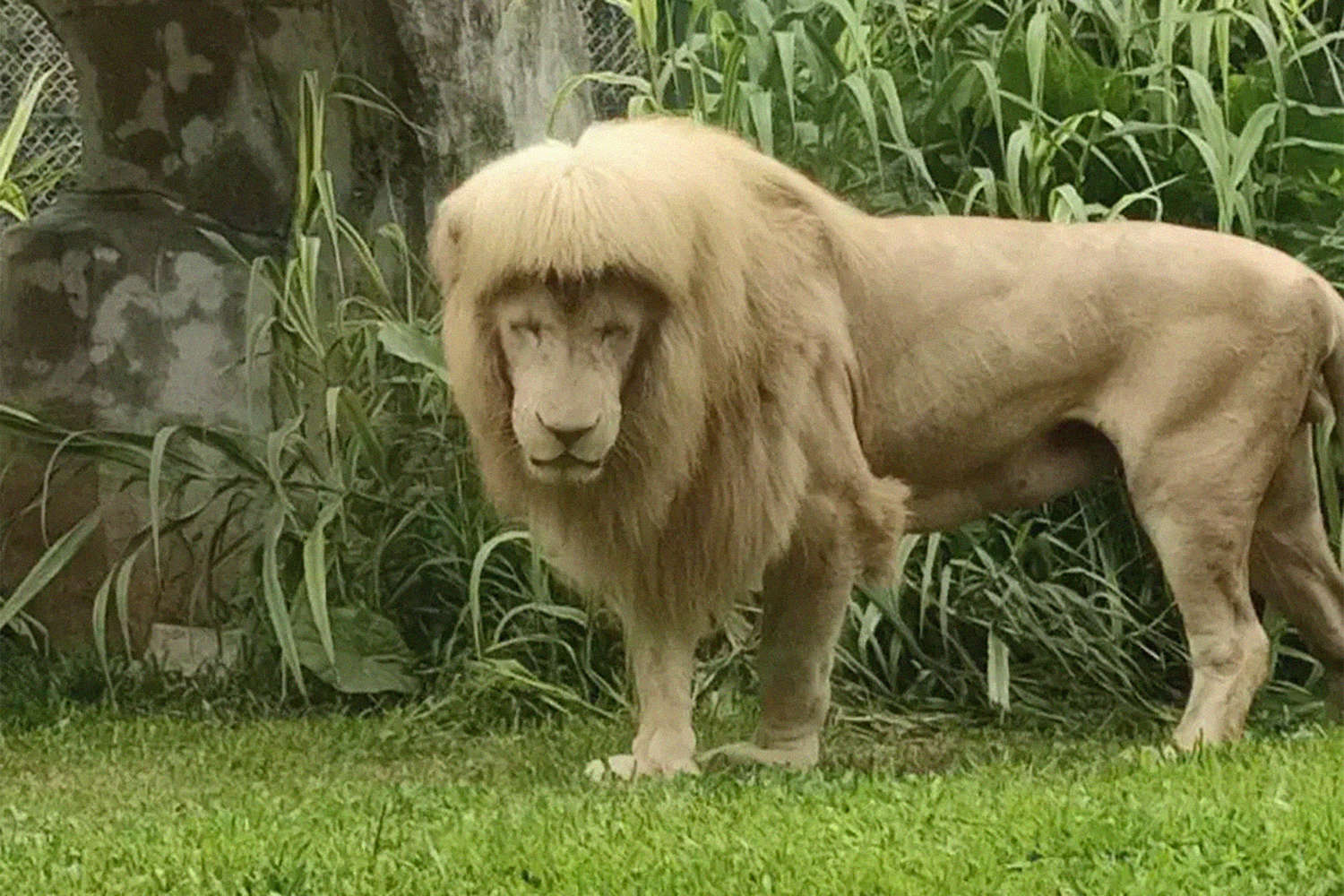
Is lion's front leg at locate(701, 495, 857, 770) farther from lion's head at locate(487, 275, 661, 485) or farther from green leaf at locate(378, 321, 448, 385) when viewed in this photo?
green leaf at locate(378, 321, 448, 385)

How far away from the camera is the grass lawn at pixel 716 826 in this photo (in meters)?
3.00

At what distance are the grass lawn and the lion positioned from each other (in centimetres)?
30

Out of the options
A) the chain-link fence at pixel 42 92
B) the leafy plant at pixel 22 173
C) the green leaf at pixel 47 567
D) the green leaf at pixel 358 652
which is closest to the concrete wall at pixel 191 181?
the leafy plant at pixel 22 173

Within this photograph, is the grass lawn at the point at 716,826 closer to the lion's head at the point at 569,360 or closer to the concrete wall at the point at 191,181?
the lion's head at the point at 569,360

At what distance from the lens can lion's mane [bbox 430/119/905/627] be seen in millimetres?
3795

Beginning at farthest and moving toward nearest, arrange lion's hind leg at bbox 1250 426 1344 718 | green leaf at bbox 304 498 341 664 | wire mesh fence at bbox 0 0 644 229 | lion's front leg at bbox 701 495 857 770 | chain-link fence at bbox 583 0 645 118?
1. wire mesh fence at bbox 0 0 644 229
2. chain-link fence at bbox 583 0 645 118
3. green leaf at bbox 304 498 341 664
4. lion's hind leg at bbox 1250 426 1344 718
5. lion's front leg at bbox 701 495 857 770

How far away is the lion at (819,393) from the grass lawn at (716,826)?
0.30 m

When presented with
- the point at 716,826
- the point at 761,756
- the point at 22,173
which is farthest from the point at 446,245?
the point at 22,173

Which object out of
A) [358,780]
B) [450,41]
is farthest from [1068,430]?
[450,41]

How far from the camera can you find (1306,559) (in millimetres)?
4668

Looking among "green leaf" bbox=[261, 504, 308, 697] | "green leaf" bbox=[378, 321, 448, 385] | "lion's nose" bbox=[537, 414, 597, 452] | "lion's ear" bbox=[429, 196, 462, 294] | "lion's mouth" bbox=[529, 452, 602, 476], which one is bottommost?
"green leaf" bbox=[261, 504, 308, 697]

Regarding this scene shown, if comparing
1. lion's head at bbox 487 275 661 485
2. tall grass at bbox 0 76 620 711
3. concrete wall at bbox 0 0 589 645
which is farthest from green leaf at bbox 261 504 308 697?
lion's head at bbox 487 275 661 485

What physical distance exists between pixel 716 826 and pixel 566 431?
2.20 ft

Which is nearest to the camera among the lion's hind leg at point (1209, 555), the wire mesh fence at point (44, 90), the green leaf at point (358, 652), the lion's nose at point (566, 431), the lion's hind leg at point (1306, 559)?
the lion's nose at point (566, 431)
